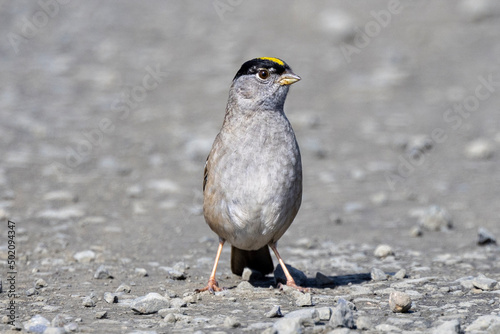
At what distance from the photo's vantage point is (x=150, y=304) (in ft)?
16.4

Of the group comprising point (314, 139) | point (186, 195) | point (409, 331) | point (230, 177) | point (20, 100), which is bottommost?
point (409, 331)

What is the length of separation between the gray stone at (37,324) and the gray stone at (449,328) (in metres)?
2.32

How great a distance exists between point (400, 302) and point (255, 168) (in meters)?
1.44

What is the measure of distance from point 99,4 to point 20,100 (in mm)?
7821

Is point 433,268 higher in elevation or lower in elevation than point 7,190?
lower

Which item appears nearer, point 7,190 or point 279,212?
point 279,212

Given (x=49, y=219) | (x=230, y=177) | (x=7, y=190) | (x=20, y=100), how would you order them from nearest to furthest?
(x=230, y=177), (x=49, y=219), (x=7, y=190), (x=20, y=100)

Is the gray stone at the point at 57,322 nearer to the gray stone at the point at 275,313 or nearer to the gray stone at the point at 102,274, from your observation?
the gray stone at the point at 275,313

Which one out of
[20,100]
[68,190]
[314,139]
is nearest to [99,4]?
[20,100]

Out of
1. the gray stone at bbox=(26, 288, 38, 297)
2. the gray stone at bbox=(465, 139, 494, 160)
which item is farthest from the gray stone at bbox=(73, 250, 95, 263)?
the gray stone at bbox=(465, 139, 494, 160)

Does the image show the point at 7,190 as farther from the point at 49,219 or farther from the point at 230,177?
the point at 230,177

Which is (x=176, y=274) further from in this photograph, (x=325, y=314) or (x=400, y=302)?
(x=400, y=302)

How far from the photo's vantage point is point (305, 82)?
14.8 metres

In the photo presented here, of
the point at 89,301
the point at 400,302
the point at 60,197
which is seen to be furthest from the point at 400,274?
the point at 60,197
